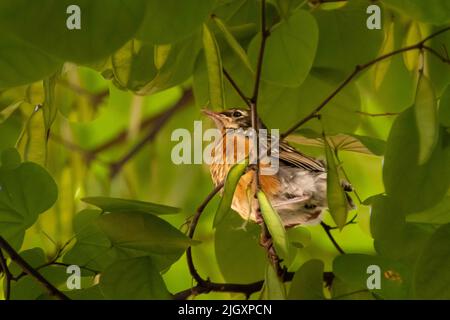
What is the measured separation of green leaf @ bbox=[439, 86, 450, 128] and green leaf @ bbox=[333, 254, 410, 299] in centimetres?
14

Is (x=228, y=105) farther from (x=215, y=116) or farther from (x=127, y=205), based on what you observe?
(x=127, y=205)

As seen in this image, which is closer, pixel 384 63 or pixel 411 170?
pixel 411 170

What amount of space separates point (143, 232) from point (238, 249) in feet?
0.84

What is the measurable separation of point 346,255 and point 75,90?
58 centimetres

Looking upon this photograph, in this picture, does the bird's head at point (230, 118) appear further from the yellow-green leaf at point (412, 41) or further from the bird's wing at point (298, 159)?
the yellow-green leaf at point (412, 41)

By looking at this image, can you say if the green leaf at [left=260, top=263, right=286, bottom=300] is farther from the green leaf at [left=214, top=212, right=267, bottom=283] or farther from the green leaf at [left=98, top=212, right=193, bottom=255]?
the green leaf at [left=214, top=212, right=267, bottom=283]

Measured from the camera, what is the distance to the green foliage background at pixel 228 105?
0.68 metres

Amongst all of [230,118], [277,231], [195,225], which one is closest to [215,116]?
[230,118]

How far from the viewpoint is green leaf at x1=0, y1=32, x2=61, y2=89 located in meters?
0.73

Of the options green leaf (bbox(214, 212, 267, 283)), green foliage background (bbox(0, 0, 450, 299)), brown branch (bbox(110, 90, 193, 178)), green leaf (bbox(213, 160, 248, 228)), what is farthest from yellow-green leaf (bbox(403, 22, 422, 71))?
brown branch (bbox(110, 90, 193, 178))

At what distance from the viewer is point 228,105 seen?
953 mm

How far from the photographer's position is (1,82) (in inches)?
29.2
